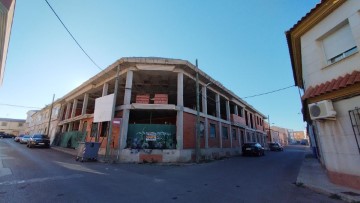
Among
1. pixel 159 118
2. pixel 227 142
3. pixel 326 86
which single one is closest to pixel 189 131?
pixel 227 142

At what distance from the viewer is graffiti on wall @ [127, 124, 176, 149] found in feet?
47.6

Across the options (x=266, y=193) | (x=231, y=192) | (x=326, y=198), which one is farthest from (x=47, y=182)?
(x=326, y=198)

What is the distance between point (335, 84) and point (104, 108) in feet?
51.2

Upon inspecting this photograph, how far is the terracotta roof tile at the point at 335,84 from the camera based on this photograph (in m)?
5.64

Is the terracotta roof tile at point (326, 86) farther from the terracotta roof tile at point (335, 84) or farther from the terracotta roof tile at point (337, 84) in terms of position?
the terracotta roof tile at point (337, 84)

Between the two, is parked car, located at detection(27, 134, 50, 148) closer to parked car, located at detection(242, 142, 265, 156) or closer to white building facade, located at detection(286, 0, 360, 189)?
parked car, located at detection(242, 142, 265, 156)

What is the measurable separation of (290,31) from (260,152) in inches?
688

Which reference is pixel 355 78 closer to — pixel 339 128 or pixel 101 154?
pixel 339 128

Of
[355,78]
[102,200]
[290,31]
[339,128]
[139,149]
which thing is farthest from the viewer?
[139,149]

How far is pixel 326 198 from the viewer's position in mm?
5207

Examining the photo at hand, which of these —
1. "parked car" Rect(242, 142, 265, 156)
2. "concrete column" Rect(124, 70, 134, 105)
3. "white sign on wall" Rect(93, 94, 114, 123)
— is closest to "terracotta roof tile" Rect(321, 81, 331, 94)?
"concrete column" Rect(124, 70, 134, 105)

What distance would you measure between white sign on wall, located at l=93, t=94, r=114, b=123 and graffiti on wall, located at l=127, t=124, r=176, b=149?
2397mm

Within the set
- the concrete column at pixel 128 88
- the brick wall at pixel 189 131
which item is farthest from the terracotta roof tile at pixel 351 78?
the concrete column at pixel 128 88

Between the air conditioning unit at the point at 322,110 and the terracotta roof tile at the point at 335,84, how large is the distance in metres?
0.37
